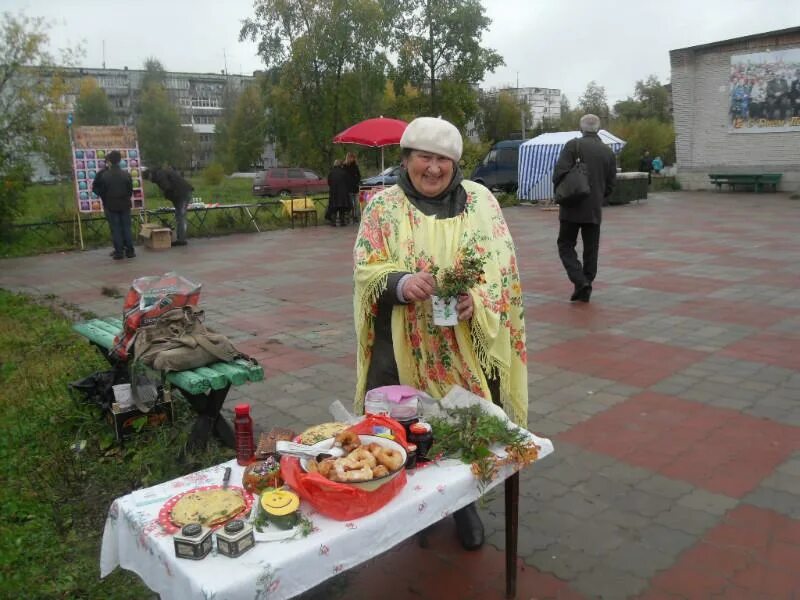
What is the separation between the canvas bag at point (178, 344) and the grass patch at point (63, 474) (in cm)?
47

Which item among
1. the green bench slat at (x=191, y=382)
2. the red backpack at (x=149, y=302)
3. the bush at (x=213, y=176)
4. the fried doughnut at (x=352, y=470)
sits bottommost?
the green bench slat at (x=191, y=382)

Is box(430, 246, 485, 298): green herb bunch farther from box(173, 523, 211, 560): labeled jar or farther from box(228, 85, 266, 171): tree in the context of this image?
box(228, 85, 266, 171): tree

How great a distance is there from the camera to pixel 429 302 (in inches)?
114

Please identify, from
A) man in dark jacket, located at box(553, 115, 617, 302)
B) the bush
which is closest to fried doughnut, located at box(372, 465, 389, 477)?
man in dark jacket, located at box(553, 115, 617, 302)

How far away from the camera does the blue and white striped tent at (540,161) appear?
63.4ft

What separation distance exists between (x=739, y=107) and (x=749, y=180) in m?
2.47

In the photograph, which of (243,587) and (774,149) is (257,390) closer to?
(243,587)

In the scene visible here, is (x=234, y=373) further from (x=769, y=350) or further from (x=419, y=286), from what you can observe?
(x=769, y=350)

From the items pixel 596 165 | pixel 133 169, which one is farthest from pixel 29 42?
pixel 596 165

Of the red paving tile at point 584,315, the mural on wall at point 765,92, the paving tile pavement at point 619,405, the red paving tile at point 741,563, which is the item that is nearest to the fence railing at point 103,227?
the paving tile pavement at point 619,405

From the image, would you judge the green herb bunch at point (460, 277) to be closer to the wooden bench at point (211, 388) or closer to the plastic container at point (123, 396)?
the wooden bench at point (211, 388)

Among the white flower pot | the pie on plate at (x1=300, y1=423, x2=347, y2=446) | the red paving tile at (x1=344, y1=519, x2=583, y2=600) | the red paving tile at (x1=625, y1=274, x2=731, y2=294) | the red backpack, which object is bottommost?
the red paving tile at (x1=344, y1=519, x2=583, y2=600)

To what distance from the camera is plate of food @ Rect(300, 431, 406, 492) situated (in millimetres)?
1997

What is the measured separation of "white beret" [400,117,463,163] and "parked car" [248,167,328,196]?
2758 centimetres
